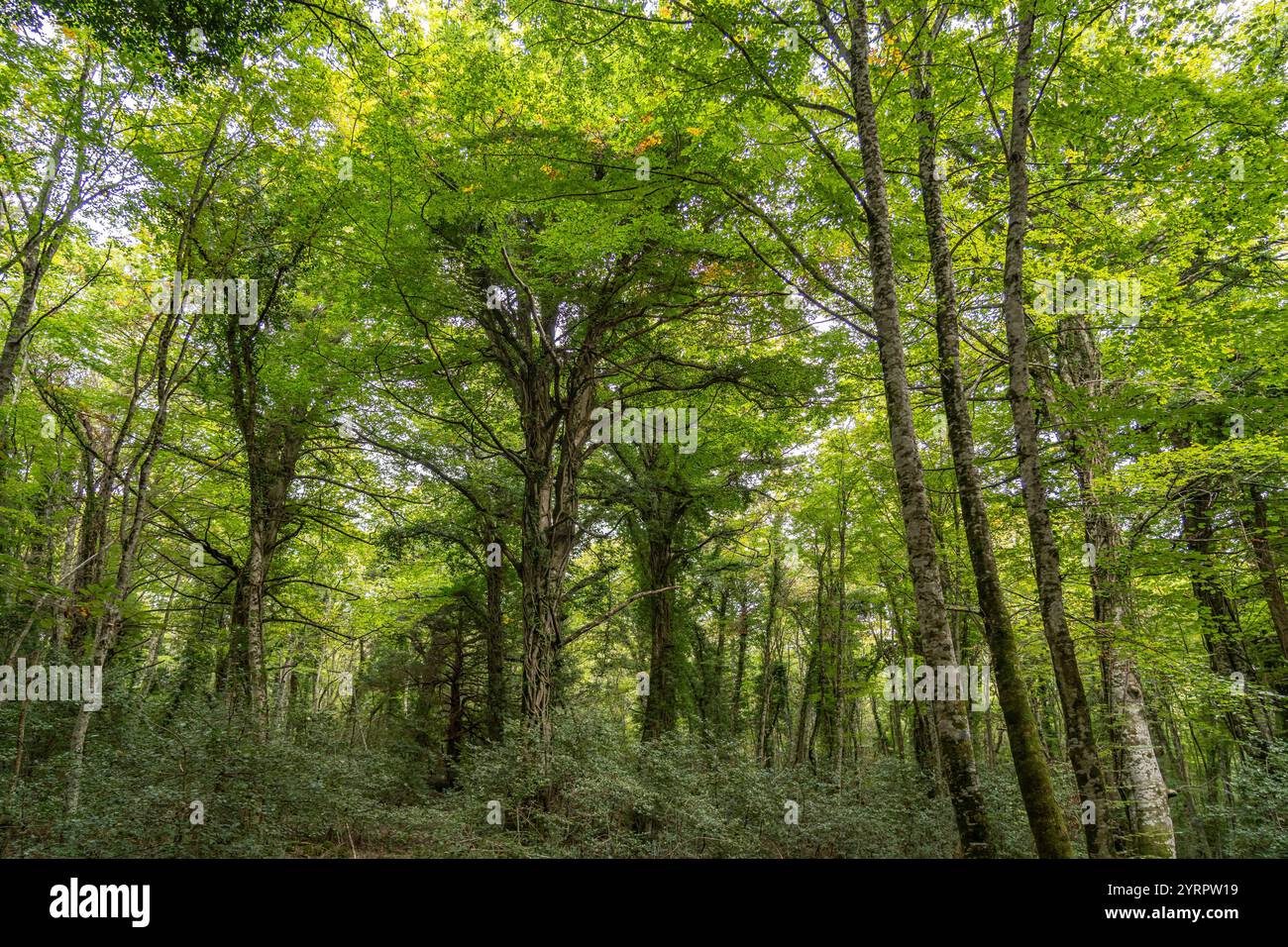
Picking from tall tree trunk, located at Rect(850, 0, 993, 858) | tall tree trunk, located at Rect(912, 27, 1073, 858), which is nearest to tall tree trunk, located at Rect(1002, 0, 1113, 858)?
tall tree trunk, located at Rect(912, 27, 1073, 858)

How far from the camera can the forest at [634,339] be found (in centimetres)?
606

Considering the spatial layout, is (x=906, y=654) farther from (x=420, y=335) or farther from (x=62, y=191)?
(x=62, y=191)

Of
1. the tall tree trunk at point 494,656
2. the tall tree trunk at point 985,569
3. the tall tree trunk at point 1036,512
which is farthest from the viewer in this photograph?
the tall tree trunk at point 494,656

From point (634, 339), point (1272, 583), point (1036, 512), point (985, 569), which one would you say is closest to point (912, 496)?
point (985, 569)

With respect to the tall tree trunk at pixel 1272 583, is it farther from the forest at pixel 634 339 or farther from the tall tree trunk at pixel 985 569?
the tall tree trunk at pixel 985 569

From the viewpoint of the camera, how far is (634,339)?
987cm

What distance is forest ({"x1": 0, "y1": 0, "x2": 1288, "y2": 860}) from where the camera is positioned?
6.06 meters

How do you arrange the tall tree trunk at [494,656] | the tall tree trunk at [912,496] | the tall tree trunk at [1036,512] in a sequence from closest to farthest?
the tall tree trunk at [912,496] → the tall tree trunk at [1036,512] → the tall tree trunk at [494,656]

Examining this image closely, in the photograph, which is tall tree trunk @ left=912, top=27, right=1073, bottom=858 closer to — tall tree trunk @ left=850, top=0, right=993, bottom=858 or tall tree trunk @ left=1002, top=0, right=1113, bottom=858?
tall tree trunk @ left=850, top=0, right=993, bottom=858

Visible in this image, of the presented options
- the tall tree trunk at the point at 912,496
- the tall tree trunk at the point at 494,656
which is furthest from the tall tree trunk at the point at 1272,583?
the tall tree trunk at the point at 494,656

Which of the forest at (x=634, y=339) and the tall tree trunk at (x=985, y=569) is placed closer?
the tall tree trunk at (x=985, y=569)

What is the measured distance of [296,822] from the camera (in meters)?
7.59
